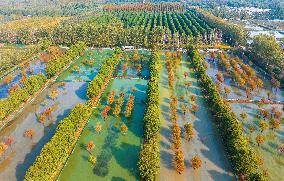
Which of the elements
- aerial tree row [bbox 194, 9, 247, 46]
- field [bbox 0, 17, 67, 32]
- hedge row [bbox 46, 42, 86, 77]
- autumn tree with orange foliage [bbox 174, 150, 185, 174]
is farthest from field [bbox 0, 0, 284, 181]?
field [bbox 0, 17, 67, 32]

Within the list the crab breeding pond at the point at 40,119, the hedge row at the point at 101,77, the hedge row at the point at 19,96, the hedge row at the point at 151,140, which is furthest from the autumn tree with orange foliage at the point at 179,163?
the hedge row at the point at 19,96

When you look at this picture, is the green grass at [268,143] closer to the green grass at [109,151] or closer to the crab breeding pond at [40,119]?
the green grass at [109,151]

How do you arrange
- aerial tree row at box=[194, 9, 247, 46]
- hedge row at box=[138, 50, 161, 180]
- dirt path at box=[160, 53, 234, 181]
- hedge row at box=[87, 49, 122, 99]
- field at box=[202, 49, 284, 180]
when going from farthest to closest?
aerial tree row at box=[194, 9, 247, 46] → hedge row at box=[87, 49, 122, 99] → field at box=[202, 49, 284, 180] → dirt path at box=[160, 53, 234, 181] → hedge row at box=[138, 50, 161, 180]

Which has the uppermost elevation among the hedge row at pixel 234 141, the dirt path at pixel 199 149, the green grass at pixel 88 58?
the hedge row at pixel 234 141

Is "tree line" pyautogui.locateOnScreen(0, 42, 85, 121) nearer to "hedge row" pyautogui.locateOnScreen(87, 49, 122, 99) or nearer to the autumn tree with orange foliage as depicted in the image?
"hedge row" pyautogui.locateOnScreen(87, 49, 122, 99)

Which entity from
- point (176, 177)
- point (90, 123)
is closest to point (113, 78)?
point (90, 123)

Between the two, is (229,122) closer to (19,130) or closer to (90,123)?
(90,123)

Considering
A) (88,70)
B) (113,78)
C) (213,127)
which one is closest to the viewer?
(213,127)
